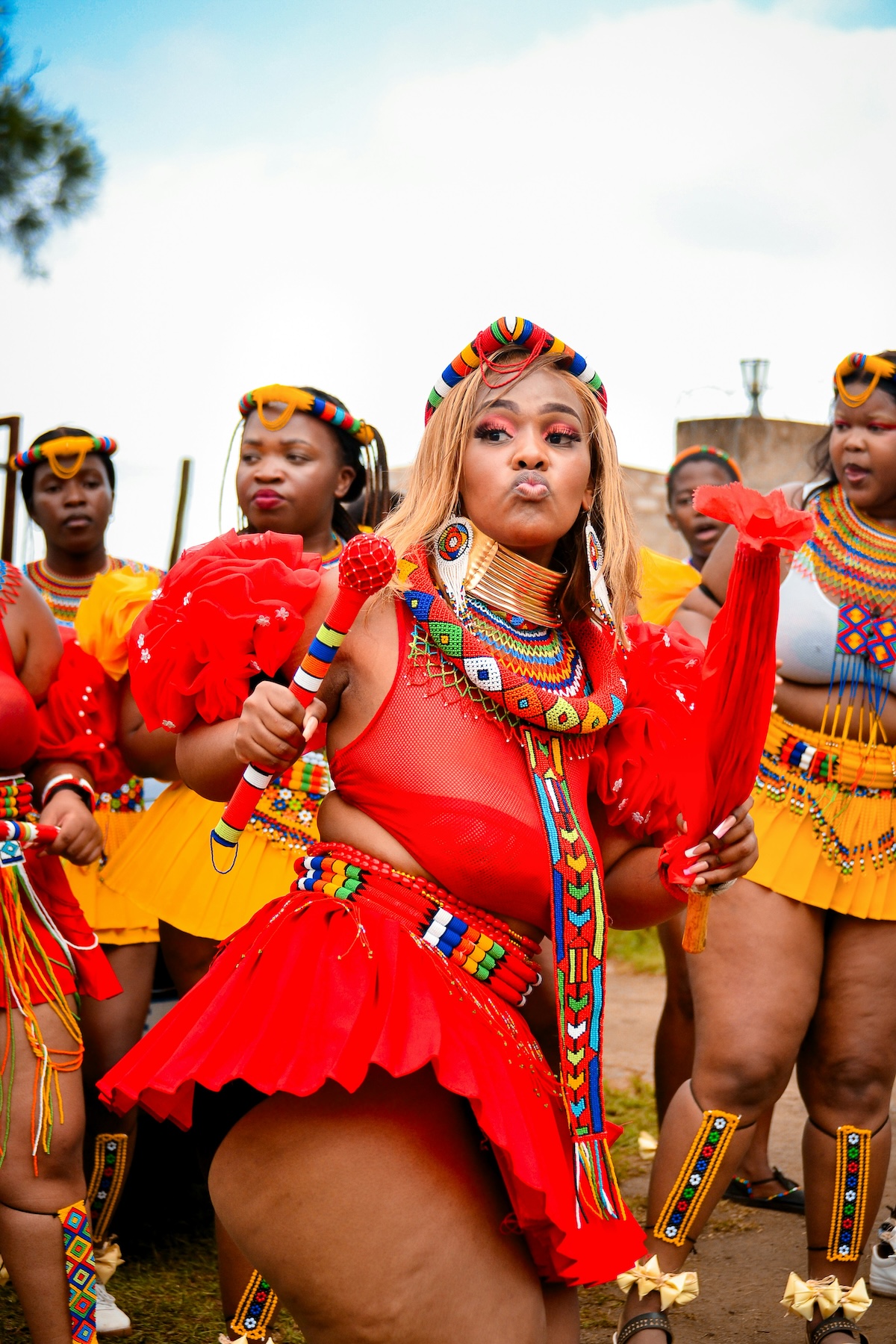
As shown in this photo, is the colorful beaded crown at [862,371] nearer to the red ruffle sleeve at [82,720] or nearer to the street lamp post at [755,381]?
the red ruffle sleeve at [82,720]

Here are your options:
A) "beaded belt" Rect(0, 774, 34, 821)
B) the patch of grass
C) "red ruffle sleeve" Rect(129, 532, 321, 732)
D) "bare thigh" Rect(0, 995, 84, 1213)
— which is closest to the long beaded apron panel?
"beaded belt" Rect(0, 774, 34, 821)

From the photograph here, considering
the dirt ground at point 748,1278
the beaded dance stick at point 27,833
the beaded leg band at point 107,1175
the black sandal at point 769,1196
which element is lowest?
the black sandal at point 769,1196

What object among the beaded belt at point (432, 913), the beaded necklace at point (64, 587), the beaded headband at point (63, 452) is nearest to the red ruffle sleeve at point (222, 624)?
the beaded belt at point (432, 913)

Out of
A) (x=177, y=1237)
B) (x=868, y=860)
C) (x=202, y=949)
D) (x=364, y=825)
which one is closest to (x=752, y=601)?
(x=364, y=825)

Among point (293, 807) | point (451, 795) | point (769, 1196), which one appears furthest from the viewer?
point (769, 1196)

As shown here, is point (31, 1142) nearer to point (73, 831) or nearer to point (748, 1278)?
point (73, 831)

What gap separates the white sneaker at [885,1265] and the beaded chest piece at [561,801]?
89.2 inches

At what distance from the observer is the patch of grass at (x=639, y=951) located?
Answer: 348 inches

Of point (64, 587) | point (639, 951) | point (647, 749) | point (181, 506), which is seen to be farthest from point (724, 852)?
point (639, 951)

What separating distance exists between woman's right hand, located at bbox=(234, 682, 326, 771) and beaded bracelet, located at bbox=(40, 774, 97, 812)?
143 cm

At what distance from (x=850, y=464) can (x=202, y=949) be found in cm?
226

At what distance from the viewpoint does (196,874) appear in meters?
3.79

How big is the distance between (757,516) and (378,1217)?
1.14 metres

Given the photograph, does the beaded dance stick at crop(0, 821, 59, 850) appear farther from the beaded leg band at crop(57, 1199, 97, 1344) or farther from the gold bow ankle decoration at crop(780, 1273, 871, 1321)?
the gold bow ankle decoration at crop(780, 1273, 871, 1321)
